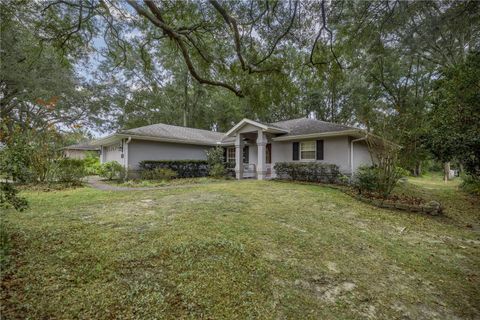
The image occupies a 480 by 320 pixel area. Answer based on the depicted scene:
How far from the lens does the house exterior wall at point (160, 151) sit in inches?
559

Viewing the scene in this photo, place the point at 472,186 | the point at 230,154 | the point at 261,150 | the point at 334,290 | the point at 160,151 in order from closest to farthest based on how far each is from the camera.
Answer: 1. the point at 334,290
2. the point at 472,186
3. the point at 261,150
4. the point at 160,151
5. the point at 230,154

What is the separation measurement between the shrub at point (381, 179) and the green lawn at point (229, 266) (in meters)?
2.78

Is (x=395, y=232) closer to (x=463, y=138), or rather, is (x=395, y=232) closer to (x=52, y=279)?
(x=463, y=138)

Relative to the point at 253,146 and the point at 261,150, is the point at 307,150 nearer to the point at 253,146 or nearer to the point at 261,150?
the point at 261,150

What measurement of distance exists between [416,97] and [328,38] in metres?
24.7

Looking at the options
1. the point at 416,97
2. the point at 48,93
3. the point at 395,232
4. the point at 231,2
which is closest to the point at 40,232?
the point at 231,2

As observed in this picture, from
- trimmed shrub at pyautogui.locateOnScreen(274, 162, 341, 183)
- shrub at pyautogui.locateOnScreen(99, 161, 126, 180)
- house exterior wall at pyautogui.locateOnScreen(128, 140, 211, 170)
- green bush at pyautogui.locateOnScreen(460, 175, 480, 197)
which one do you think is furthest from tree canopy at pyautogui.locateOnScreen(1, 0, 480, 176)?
house exterior wall at pyautogui.locateOnScreen(128, 140, 211, 170)

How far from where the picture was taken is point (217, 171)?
1476 cm

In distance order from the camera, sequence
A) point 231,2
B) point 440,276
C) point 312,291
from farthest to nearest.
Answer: point 231,2
point 440,276
point 312,291

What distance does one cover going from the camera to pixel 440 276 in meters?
3.59

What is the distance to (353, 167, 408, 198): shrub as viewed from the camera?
8.51 meters

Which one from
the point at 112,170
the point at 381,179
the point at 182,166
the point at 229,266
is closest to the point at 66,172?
the point at 112,170

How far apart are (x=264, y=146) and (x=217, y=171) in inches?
135

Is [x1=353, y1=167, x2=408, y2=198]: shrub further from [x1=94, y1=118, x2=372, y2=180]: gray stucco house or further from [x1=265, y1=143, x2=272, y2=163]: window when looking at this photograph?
[x1=265, y1=143, x2=272, y2=163]: window
